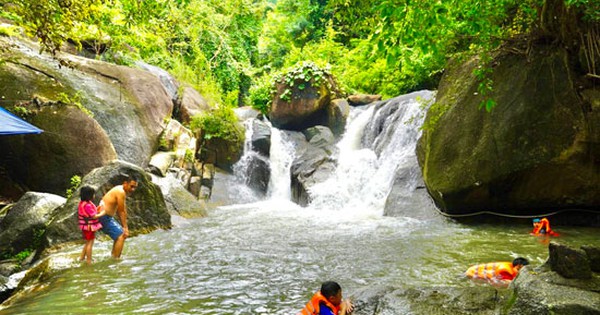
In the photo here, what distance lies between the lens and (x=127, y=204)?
357 inches

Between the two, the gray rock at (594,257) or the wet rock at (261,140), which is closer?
the gray rock at (594,257)

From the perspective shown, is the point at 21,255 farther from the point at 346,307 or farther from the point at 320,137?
the point at 320,137

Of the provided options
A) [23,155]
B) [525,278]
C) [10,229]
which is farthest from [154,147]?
[525,278]

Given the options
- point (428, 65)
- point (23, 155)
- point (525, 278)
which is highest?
point (428, 65)

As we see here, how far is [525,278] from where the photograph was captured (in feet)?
12.2

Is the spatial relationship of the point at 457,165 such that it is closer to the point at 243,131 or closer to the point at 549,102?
the point at 549,102

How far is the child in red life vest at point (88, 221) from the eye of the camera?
21.4 ft

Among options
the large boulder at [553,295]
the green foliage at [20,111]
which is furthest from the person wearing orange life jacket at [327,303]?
the green foliage at [20,111]

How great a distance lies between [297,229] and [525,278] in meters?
6.48

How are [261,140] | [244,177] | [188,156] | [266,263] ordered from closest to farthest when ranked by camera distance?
[266,263]
[188,156]
[244,177]
[261,140]

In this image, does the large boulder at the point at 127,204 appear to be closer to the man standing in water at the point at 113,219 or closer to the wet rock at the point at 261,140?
the man standing in water at the point at 113,219

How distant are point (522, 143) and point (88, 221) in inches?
320

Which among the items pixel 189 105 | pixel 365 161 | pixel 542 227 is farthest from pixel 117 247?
pixel 189 105

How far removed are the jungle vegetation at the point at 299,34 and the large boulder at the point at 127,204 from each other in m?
2.83
